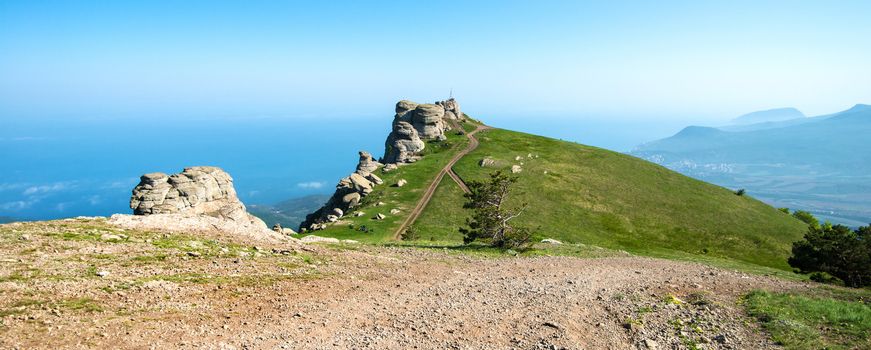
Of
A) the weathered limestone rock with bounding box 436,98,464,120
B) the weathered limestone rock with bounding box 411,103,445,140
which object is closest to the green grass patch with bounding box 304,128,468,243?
the weathered limestone rock with bounding box 411,103,445,140

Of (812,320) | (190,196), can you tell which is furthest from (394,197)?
(812,320)

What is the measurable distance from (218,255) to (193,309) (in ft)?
25.3

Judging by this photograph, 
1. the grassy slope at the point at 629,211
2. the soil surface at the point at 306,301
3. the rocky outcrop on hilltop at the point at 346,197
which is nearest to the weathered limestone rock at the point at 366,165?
the rocky outcrop on hilltop at the point at 346,197

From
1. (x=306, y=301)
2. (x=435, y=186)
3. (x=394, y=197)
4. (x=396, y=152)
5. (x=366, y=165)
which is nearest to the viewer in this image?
(x=306, y=301)

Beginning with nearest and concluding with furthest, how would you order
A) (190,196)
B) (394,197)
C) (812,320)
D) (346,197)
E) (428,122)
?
1. (812,320)
2. (190,196)
3. (394,197)
4. (346,197)
5. (428,122)

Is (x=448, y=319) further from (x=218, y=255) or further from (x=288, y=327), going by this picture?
(x=218, y=255)

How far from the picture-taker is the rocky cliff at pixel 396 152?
79125mm

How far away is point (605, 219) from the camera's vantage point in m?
71.8

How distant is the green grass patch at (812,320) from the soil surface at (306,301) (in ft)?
3.06

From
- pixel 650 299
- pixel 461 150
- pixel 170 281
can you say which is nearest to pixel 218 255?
pixel 170 281

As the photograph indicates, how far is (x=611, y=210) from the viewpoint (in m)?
75.2

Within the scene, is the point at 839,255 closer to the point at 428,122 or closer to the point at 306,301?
the point at 306,301

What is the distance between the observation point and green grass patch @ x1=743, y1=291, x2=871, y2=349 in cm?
1820

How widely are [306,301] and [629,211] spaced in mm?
68740
